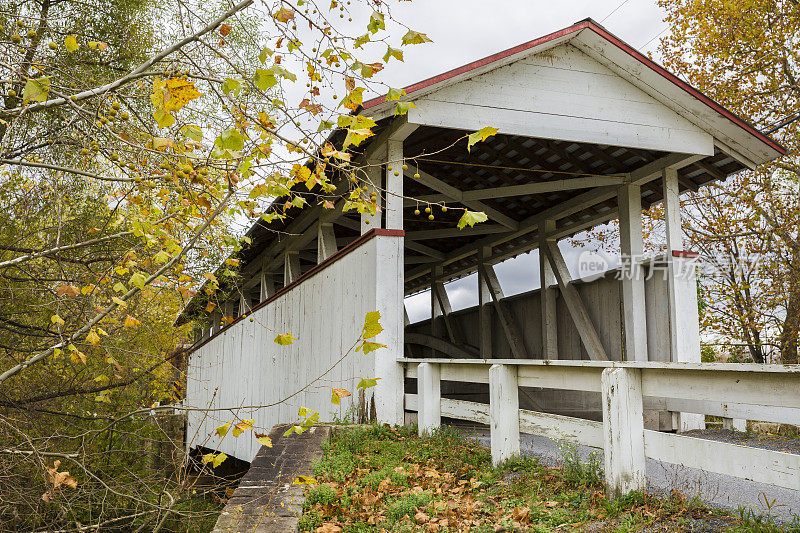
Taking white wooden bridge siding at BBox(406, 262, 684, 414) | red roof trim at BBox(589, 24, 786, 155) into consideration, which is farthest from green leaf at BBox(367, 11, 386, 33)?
white wooden bridge siding at BBox(406, 262, 684, 414)

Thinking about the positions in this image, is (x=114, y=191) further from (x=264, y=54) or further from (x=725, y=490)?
(x=725, y=490)

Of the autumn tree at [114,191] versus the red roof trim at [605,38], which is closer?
the autumn tree at [114,191]

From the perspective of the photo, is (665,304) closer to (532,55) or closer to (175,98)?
(532,55)

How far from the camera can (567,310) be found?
420 inches

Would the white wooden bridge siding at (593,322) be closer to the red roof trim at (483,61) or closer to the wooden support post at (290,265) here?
the red roof trim at (483,61)

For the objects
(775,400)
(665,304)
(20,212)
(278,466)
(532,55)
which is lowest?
(278,466)

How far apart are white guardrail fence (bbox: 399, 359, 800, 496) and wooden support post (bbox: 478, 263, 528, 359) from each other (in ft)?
18.7

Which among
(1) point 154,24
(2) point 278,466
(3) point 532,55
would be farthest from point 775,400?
(1) point 154,24

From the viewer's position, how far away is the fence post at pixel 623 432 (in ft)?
13.6

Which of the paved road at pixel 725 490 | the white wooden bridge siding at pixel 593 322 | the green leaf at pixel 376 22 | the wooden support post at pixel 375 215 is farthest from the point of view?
the white wooden bridge siding at pixel 593 322

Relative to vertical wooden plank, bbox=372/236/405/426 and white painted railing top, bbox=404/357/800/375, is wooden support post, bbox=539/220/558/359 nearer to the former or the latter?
vertical wooden plank, bbox=372/236/405/426

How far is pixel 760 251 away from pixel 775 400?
14.5 meters

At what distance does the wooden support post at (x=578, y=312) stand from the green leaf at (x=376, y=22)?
6549mm

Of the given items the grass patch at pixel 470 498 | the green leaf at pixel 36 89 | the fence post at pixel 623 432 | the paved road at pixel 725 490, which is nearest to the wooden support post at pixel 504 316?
the grass patch at pixel 470 498
